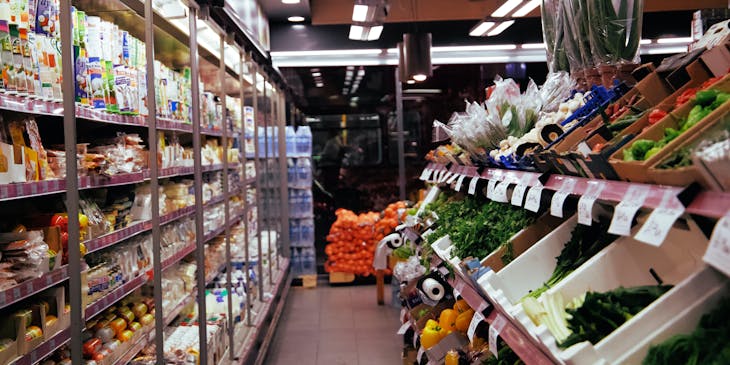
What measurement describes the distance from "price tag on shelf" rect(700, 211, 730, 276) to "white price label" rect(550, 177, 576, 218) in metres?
0.82

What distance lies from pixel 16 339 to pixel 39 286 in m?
0.20

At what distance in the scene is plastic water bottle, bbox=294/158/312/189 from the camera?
31.2ft

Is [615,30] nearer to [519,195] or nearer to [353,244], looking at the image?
[519,195]

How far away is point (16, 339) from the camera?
7.61ft

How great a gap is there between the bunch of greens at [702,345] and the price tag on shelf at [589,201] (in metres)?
0.40

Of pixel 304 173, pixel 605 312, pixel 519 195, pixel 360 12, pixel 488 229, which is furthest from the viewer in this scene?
pixel 304 173

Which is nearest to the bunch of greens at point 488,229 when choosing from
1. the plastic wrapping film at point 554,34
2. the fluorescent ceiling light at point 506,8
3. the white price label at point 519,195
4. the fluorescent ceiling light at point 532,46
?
the white price label at point 519,195

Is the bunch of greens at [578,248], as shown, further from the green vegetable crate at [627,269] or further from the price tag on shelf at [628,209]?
the price tag on shelf at [628,209]

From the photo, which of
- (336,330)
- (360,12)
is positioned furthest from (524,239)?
(336,330)

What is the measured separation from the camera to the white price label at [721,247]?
1.22 meters

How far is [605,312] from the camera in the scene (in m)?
1.77

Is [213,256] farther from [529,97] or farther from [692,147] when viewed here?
[692,147]

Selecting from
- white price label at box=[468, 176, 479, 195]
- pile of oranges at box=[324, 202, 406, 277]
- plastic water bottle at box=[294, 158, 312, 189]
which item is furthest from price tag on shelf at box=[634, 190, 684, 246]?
plastic water bottle at box=[294, 158, 312, 189]

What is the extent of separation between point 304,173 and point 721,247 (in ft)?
27.6
